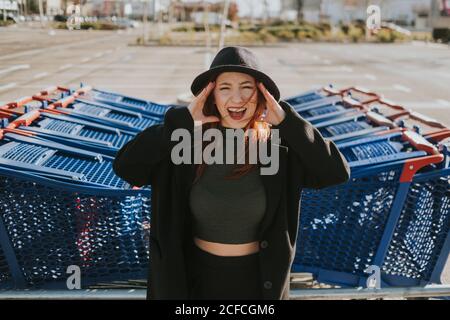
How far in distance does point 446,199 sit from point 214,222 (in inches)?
65.4

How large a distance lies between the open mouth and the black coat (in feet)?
0.45

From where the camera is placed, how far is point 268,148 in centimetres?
196

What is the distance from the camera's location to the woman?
1.90 m

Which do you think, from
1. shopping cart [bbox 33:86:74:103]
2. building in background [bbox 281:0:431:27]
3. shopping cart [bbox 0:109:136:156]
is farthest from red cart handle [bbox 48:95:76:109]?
building in background [bbox 281:0:431:27]

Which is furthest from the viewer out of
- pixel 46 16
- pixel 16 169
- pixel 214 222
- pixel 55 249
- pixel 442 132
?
pixel 46 16

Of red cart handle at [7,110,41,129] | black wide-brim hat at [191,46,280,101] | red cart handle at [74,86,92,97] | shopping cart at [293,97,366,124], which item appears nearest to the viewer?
black wide-brim hat at [191,46,280,101]

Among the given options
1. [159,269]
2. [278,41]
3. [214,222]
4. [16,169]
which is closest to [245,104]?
[214,222]

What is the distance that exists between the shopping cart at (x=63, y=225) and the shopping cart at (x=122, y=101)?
7.71 ft

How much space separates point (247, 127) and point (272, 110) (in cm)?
11

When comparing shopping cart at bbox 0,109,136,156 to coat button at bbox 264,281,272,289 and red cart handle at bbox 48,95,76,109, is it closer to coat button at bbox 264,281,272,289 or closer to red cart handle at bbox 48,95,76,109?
red cart handle at bbox 48,95,76,109

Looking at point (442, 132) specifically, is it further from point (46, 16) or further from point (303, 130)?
point (46, 16)

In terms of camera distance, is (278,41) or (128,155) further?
(278,41)

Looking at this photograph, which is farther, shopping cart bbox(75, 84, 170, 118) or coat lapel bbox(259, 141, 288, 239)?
shopping cart bbox(75, 84, 170, 118)

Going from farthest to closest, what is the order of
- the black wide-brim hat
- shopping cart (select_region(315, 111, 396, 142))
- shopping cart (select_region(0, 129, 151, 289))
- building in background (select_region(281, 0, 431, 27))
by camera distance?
1. building in background (select_region(281, 0, 431, 27))
2. shopping cart (select_region(315, 111, 396, 142))
3. shopping cart (select_region(0, 129, 151, 289))
4. the black wide-brim hat
